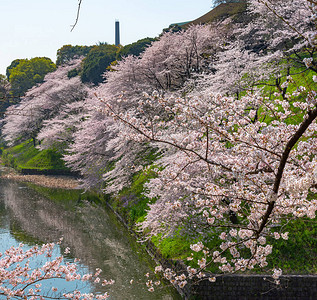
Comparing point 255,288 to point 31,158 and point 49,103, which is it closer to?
point 49,103

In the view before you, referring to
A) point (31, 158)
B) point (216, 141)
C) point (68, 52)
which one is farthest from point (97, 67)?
point (216, 141)

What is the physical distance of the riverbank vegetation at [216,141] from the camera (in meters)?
5.39

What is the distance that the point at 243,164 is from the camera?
6.51m

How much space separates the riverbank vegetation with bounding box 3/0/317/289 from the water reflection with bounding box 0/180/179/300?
44.4 inches

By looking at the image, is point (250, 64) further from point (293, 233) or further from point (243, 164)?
point (243, 164)

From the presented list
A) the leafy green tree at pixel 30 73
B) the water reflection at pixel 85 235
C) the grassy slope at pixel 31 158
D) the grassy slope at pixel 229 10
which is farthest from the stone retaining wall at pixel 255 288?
the leafy green tree at pixel 30 73

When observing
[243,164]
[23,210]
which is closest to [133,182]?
[23,210]

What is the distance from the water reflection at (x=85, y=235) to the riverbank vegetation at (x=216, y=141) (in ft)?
3.70

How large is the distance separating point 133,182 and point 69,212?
4.48 m

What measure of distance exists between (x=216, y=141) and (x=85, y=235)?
12.0 meters

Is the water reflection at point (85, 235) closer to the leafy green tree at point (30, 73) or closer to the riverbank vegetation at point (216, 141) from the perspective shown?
the riverbank vegetation at point (216, 141)

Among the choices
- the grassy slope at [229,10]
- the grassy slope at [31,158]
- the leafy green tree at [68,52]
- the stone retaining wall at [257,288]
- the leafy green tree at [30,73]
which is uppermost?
the leafy green tree at [68,52]

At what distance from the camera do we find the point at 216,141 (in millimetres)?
7168

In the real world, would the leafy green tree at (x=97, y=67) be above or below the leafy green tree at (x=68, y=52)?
below
